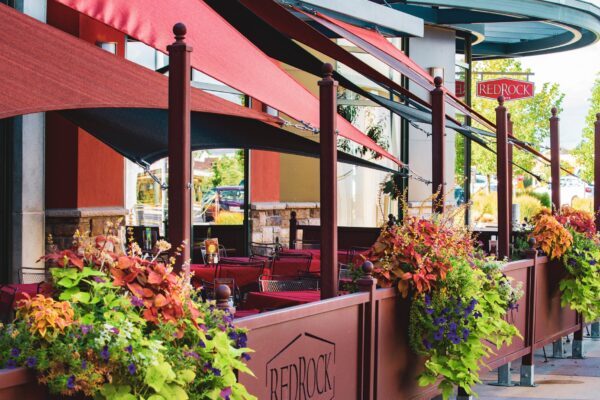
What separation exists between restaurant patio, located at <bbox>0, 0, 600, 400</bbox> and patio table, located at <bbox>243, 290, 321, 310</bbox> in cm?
1

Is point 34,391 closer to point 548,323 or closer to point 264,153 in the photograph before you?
point 548,323

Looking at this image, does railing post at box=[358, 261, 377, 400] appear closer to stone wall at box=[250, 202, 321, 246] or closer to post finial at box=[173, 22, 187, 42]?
post finial at box=[173, 22, 187, 42]

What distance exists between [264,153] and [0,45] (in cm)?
1149

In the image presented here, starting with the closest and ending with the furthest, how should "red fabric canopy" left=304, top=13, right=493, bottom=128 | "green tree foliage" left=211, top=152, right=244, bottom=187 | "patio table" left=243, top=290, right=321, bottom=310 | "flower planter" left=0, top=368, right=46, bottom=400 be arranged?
"flower planter" left=0, top=368, right=46, bottom=400 < "patio table" left=243, top=290, right=321, bottom=310 < "red fabric canopy" left=304, top=13, right=493, bottom=128 < "green tree foliage" left=211, top=152, right=244, bottom=187

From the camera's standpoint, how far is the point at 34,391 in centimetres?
364

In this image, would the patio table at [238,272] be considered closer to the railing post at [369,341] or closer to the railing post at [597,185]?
the railing post at [369,341]

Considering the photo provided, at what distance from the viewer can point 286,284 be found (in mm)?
8789

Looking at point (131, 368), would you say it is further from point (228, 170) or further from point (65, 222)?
point (228, 170)

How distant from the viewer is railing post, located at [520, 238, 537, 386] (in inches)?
383

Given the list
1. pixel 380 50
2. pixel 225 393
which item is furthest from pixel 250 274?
pixel 225 393

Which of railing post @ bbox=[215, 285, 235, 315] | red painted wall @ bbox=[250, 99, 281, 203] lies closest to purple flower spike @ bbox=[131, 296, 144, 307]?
railing post @ bbox=[215, 285, 235, 315]

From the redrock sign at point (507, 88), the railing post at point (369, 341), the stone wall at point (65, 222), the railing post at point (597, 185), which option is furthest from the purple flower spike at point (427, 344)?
the redrock sign at point (507, 88)

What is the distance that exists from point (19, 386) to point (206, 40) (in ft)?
13.1

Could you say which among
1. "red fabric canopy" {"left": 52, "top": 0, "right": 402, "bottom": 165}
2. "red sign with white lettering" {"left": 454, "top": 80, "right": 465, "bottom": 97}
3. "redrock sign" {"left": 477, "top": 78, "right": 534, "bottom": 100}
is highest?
"redrock sign" {"left": 477, "top": 78, "right": 534, "bottom": 100}
